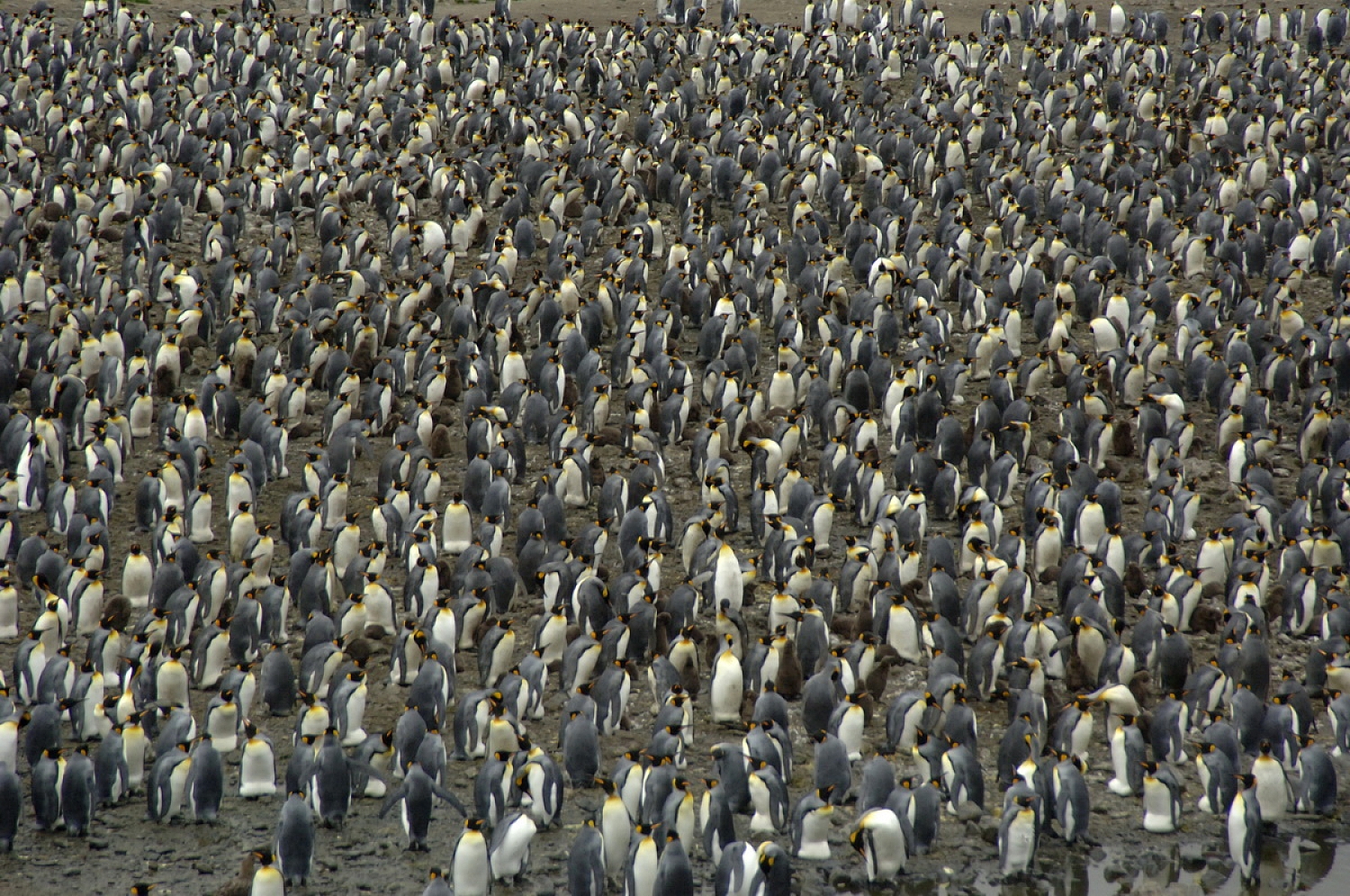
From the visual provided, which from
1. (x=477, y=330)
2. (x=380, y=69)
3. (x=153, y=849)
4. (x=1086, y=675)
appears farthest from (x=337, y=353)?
(x=380, y=69)

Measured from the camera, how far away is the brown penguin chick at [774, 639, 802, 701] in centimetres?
1238

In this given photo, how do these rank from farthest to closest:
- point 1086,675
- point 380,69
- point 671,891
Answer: point 380,69 < point 1086,675 < point 671,891

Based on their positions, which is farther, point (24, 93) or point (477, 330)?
point (24, 93)

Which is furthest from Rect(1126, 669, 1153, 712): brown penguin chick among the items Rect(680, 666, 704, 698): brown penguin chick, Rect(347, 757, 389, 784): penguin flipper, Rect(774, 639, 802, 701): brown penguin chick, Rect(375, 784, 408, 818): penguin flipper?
Rect(347, 757, 389, 784): penguin flipper

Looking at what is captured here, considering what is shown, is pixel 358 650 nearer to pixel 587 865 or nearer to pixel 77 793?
pixel 77 793

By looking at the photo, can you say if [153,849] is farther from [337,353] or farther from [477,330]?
[477,330]

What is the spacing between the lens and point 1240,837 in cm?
1070

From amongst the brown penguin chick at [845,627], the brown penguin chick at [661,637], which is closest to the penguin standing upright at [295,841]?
the brown penguin chick at [661,637]

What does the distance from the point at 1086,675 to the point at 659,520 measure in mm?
4176

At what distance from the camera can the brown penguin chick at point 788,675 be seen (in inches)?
488

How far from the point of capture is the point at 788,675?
40.7ft

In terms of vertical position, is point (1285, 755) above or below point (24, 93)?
below

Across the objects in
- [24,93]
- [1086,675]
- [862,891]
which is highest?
[24,93]

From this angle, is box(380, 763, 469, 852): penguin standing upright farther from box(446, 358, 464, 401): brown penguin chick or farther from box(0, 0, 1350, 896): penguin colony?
box(446, 358, 464, 401): brown penguin chick
